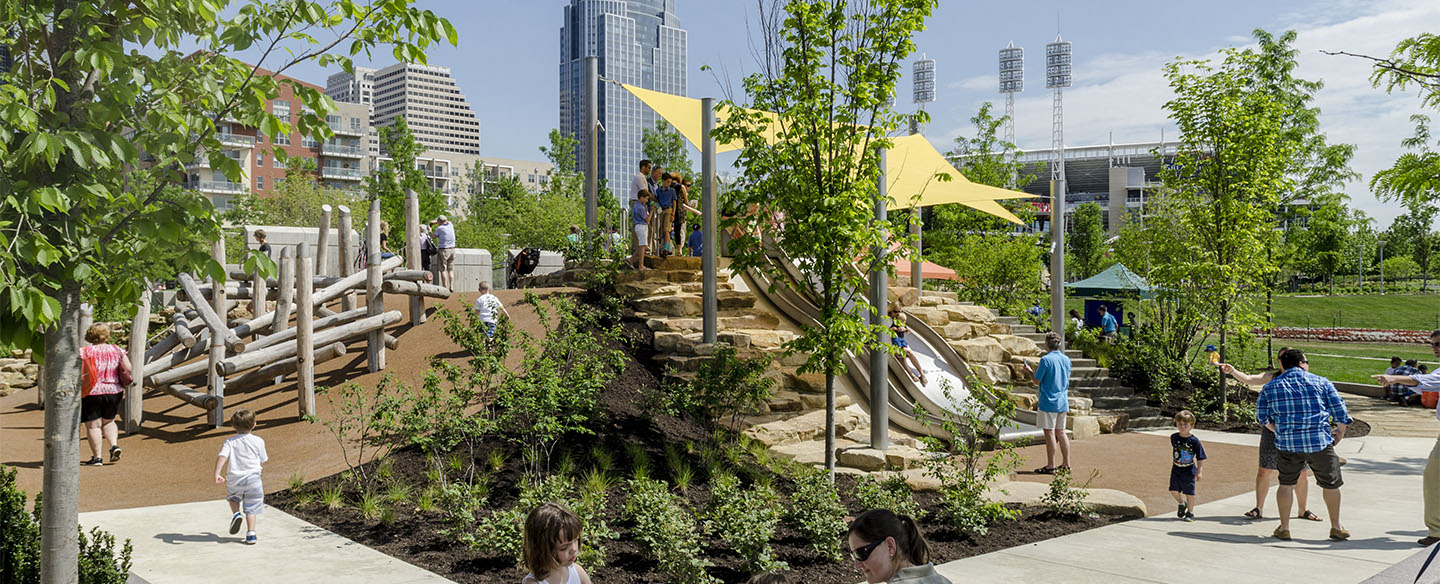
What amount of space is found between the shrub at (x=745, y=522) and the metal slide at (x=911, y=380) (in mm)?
4080

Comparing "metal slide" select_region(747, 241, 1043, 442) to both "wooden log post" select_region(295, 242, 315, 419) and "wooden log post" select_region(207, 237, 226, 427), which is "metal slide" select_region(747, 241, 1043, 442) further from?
"wooden log post" select_region(207, 237, 226, 427)

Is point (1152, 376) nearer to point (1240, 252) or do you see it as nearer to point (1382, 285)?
point (1240, 252)

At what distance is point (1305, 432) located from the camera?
24.4 feet

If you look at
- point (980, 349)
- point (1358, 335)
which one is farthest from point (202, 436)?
point (1358, 335)

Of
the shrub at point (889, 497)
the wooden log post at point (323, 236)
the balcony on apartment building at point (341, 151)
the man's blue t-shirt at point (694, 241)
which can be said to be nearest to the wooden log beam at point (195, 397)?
the wooden log post at point (323, 236)

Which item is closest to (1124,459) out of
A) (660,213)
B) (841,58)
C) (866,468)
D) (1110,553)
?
(866,468)

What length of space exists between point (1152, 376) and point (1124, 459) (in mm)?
5548

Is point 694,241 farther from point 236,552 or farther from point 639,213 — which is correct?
point 236,552

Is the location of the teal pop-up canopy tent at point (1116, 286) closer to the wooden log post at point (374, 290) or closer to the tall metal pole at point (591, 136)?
the tall metal pole at point (591, 136)

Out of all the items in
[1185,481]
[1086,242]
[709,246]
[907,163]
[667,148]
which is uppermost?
[667,148]

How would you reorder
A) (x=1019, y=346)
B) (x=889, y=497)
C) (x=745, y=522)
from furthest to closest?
(x=1019, y=346) → (x=889, y=497) → (x=745, y=522)

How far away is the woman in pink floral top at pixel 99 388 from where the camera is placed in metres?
10.5

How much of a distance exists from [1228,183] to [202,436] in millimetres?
15908

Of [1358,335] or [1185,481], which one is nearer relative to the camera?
[1185,481]
